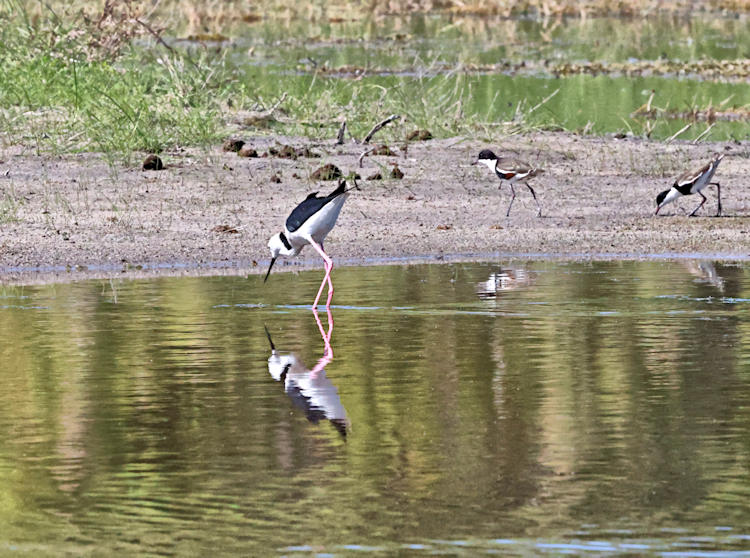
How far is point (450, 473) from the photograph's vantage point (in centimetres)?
645

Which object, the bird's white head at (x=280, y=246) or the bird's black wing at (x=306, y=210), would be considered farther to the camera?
the bird's white head at (x=280, y=246)

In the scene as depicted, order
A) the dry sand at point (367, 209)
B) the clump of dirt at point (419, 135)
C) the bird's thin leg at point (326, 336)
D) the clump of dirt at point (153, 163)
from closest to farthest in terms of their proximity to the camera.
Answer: the bird's thin leg at point (326, 336) < the dry sand at point (367, 209) < the clump of dirt at point (153, 163) < the clump of dirt at point (419, 135)

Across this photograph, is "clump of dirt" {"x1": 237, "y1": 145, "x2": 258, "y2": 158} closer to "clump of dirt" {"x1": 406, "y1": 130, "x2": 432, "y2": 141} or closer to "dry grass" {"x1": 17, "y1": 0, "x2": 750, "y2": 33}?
"clump of dirt" {"x1": 406, "y1": 130, "x2": 432, "y2": 141}

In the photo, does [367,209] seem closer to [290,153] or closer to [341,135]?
[290,153]

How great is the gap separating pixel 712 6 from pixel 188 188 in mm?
32901

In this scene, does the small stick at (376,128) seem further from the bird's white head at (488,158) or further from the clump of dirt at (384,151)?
the bird's white head at (488,158)

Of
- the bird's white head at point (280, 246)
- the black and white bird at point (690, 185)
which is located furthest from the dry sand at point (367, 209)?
the bird's white head at point (280, 246)

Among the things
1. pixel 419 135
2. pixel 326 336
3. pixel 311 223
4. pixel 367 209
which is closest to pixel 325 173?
pixel 367 209

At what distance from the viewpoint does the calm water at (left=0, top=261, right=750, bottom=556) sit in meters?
5.75

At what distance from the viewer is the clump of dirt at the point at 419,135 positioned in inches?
736

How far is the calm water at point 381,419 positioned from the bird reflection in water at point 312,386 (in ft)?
0.08

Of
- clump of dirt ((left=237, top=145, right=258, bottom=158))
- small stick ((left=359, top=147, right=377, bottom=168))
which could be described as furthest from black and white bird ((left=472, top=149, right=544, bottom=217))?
clump of dirt ((left=237, top=145, right=258, bottom=158))

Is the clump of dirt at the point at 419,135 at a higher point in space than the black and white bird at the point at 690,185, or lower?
higher

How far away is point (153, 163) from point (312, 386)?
8.60 m
